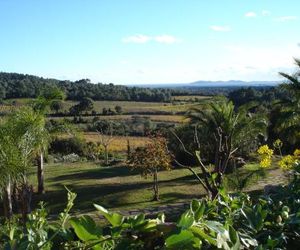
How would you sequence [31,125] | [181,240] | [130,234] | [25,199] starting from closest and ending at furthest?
[181,240] → [130,234] → [25,199] → [31,125]

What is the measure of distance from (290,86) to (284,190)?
17.8m

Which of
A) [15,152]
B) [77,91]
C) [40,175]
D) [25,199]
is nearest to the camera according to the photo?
[15,152]

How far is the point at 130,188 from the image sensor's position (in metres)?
19.2

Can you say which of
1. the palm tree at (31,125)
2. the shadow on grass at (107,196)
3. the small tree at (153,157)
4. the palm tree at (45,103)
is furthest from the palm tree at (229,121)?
the palm tree at (31,125)

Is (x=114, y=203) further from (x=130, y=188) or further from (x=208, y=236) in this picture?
(x=208, y=236)

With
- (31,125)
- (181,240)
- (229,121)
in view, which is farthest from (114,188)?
(181,240)

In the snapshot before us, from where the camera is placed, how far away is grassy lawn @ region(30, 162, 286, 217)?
16922 millimetres

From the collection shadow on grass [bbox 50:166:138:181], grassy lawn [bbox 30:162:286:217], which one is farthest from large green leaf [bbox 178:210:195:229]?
shadow on grass [bbox 50:166:138:181]

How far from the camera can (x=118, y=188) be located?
63.1ft

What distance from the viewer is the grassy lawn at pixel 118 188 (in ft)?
55.5

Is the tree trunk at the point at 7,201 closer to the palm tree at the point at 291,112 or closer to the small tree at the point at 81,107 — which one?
the palm tree at the point at 291,112

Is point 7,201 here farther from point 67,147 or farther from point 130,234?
point 67,147

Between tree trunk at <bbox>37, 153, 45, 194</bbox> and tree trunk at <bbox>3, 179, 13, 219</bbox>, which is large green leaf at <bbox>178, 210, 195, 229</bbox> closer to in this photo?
tree trunk at <bbox>3, 179, 13, 219</bbox>

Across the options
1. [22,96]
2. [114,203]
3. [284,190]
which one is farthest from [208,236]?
[22,96]
